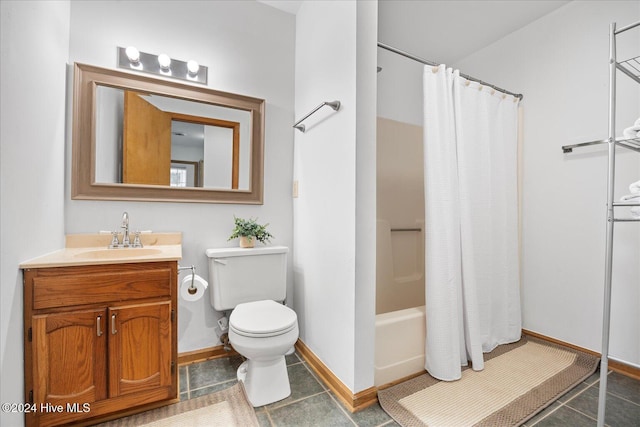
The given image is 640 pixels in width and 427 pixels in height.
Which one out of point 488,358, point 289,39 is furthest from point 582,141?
point 289,39

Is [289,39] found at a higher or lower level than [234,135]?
higher

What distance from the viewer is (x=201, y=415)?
1.39 meters

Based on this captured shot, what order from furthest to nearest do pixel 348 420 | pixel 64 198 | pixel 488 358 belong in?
pixel 488 358, pixel 64 198, pixel 348 420

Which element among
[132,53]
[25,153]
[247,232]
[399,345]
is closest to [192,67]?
[132,53]

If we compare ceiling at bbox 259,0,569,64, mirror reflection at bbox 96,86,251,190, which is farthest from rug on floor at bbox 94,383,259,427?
ceiling at bbox 259,0,569,64

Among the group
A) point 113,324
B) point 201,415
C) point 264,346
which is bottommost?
point 201,415

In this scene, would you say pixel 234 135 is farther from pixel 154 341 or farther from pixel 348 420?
pixel 348 420

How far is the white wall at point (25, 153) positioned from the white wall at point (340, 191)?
1.40m

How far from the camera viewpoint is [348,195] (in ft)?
4.92

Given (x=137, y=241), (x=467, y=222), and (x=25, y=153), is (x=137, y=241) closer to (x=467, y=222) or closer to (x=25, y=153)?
(x=25, y=153)

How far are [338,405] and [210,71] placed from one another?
2.23 m

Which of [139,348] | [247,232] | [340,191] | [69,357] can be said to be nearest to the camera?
[69,357]

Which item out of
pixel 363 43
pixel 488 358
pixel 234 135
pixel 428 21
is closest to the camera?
pixel 363 43

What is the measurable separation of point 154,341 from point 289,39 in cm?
225
